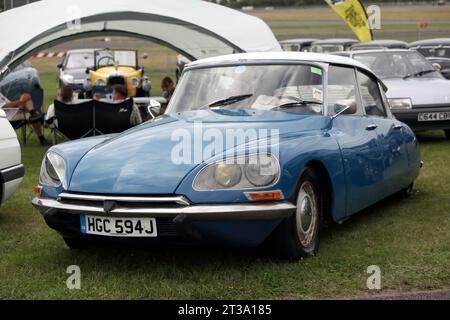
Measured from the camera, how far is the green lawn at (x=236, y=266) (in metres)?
4.49

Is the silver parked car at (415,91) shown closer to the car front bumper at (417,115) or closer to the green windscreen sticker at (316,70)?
the car front bumper at (417,115)

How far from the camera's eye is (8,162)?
249 inches

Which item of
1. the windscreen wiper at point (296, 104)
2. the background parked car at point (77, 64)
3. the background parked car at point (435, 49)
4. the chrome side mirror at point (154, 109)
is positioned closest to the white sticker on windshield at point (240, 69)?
the windscreen wiper at point (296, 104)

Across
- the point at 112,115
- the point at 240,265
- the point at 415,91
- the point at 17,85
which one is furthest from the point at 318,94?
the point at 17,85

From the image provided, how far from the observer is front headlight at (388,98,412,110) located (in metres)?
11.2

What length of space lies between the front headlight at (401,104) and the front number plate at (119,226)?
23.7ft

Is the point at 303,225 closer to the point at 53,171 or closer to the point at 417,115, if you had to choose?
the point at 53,171

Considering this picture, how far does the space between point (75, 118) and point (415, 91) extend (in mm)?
4951

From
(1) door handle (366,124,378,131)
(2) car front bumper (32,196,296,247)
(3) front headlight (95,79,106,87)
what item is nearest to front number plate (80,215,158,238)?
(2) car front bumper (32,196,296,247)

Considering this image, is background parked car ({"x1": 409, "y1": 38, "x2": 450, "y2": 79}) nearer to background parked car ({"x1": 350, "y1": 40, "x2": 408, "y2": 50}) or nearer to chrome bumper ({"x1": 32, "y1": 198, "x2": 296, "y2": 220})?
background parked car ({"x1": 350, "y1": 40, "x2": 408, "y2": 50})

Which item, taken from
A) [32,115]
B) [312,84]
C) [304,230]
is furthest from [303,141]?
[32,115]

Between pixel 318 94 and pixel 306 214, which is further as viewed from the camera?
pixel 318 94

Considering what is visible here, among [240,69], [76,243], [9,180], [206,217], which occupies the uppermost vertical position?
[240,69]
